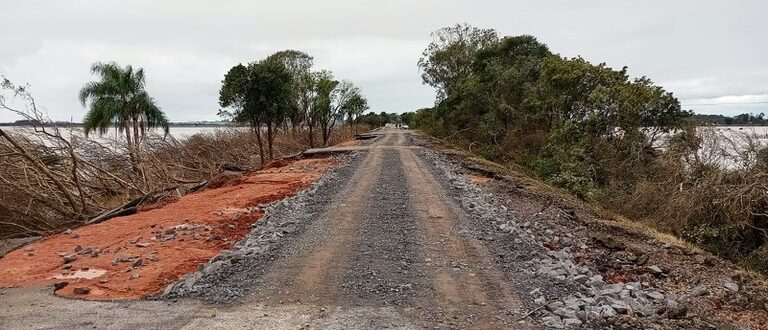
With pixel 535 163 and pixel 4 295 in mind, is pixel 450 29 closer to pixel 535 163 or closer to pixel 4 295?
pixel 535 163

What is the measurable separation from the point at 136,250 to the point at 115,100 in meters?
26.2

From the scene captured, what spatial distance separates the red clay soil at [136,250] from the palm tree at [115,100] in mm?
20460

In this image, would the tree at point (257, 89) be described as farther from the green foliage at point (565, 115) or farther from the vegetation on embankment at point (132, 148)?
the green foliage at point (565, 115)

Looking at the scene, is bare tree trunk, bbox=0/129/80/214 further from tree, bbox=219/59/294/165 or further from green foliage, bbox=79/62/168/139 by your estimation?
green foliage, bbox=79/62/168/139

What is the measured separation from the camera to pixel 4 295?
6.62 metres

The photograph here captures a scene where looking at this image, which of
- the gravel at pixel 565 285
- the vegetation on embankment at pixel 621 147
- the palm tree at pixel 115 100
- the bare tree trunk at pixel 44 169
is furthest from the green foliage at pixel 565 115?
the palm tree at pixel 115 100

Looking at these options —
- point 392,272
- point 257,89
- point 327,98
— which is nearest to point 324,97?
point 327,98

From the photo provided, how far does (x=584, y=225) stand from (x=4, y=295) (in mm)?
9450

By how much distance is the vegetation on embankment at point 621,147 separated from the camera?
11.6 meters

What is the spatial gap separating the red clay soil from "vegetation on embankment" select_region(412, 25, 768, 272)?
9.54 meters

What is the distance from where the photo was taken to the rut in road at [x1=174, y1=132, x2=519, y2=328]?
566cm

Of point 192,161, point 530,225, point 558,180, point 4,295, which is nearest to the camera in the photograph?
point 4,295

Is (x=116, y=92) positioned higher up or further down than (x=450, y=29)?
further down

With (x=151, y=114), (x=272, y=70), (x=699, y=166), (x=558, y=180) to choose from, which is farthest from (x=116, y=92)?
(x=699, y=166)
